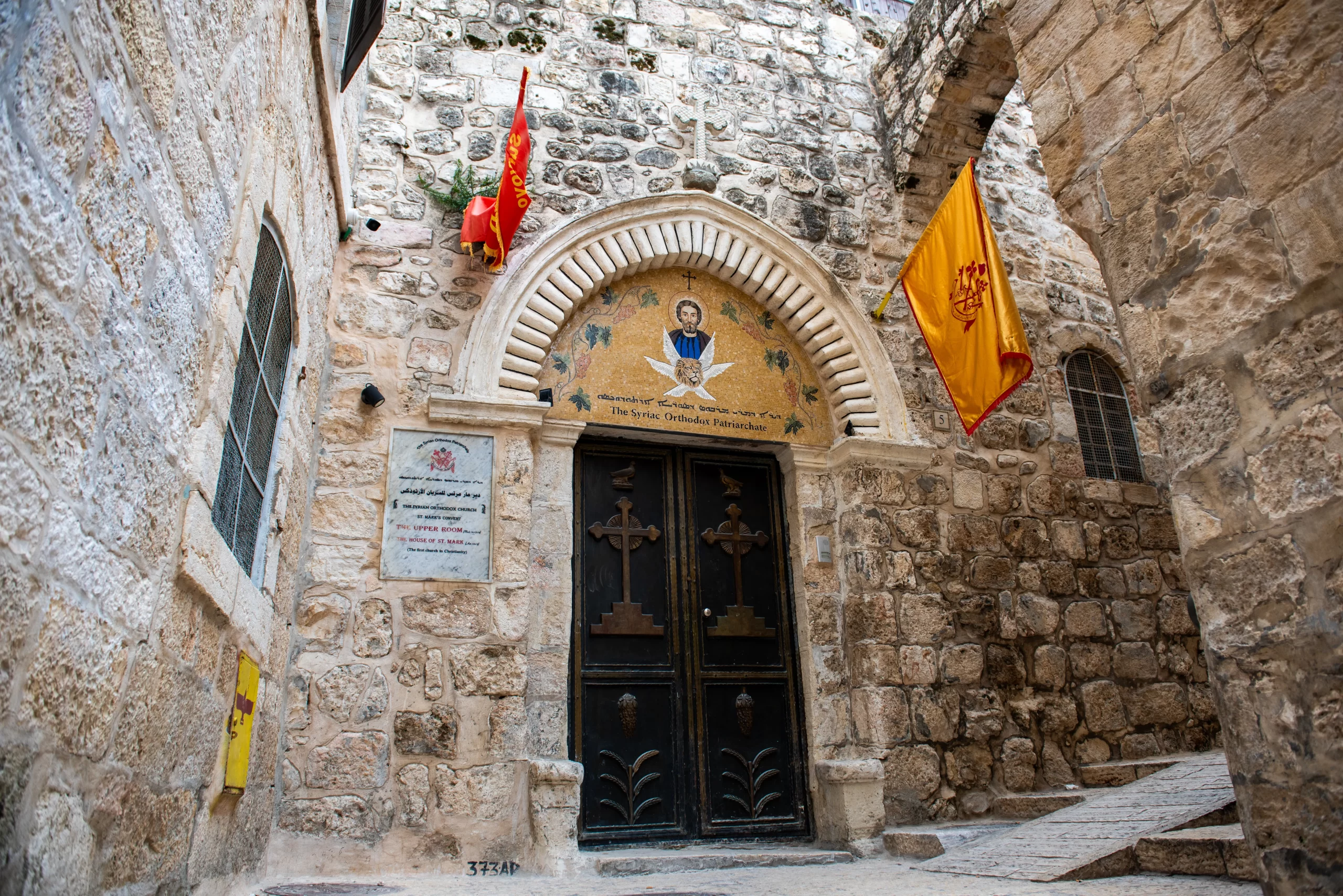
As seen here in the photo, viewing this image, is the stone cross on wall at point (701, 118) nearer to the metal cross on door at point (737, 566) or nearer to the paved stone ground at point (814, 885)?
the metal cross on door at point (737, 566)

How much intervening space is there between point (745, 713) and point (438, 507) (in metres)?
1.86

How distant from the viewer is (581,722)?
14.1ft

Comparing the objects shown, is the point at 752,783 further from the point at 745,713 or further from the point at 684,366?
the point at 684,366

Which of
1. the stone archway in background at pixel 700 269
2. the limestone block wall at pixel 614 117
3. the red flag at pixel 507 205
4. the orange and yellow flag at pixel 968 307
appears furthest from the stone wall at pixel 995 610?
the red flag at pixel 507 205

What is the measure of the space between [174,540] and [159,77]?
3.20ft

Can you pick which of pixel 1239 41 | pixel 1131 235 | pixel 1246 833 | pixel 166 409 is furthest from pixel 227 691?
pixel 1239 41

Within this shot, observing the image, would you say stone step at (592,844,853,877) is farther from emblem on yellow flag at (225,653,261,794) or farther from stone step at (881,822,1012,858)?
emblem on yellow flag at (225,653,261,794)

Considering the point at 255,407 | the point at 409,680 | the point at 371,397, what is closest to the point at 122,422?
the point at 255,407

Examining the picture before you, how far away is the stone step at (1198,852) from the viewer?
2.69 metres

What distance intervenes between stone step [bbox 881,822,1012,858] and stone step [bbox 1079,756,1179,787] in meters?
0.59

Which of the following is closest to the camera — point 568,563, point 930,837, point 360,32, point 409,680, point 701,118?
point 409,680

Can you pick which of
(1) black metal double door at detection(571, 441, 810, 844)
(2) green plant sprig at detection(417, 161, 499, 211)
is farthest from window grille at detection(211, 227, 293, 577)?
(1) black metal double door at detection(571, 441, 810, 844)

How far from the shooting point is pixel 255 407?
2943 mm

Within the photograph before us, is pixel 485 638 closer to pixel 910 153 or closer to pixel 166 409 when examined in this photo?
pixel 166 409
